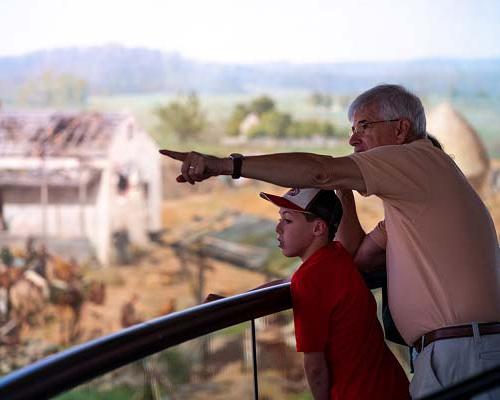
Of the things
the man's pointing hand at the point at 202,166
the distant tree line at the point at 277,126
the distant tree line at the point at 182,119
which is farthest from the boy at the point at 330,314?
the distant tree line at the point at 182,119

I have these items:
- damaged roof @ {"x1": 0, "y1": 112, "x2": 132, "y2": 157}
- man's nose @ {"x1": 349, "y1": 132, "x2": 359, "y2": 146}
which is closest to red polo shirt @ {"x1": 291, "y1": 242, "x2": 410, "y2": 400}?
man's nose @ {"x1": 349, "y1": 132, "x2": 359, "y2": 146}

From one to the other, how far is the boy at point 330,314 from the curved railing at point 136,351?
91 mm

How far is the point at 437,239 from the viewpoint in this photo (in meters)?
1.62

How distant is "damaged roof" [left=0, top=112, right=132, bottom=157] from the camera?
1470 centimetres

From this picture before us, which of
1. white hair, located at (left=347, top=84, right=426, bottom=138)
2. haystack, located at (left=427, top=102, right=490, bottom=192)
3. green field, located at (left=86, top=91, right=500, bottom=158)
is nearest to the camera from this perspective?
white hair, located at (left=347, top=84, right=426, bottom=138)

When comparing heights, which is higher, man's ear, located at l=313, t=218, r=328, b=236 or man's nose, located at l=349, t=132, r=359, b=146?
man's nose, located at l=349, t=132, r=359, b=146

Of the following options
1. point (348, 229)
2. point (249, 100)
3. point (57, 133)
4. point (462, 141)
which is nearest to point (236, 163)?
point (348, 229)

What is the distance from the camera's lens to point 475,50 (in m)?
15.2

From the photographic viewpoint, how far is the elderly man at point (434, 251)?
1.58 meters

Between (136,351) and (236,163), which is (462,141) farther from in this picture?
(136,351)

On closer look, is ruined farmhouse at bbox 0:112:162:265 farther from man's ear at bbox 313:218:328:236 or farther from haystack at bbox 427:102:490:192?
man's ear at bbox 313:218:328:236

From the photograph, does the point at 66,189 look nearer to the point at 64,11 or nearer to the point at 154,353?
the point at 64,11

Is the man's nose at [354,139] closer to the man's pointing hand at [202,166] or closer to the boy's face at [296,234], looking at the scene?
the boy's face at [296,234]

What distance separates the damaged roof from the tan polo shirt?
13320mm
